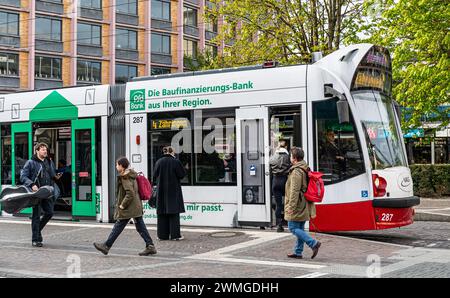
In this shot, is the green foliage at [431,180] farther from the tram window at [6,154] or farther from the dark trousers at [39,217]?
the dark trousers at [39,217]

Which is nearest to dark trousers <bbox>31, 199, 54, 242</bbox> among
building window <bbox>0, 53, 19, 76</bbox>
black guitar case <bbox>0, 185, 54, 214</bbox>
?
black guitar case <bbox>0, 185, 54, 214</bbox>

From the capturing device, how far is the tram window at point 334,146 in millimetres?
10734

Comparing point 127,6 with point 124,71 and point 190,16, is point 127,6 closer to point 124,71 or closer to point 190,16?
point 124,71

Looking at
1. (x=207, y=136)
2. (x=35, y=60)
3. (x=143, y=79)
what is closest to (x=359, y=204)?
(x=207, y=136)

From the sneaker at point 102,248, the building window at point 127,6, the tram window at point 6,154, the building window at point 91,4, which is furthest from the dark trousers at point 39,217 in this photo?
the building window at point 127,6

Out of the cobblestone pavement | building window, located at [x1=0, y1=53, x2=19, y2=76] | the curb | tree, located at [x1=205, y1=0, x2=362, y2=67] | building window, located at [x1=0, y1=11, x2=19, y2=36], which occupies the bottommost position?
the cobblestone pavement

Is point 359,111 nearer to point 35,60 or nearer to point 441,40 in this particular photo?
point 441,40

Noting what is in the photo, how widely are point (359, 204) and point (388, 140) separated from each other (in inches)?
52.1

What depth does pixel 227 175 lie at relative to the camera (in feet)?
40.2

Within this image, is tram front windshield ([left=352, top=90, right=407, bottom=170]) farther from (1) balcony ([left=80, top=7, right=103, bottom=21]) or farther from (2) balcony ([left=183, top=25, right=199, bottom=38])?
(2) balcony ([left=183, top=25, right=199, bottom=38])

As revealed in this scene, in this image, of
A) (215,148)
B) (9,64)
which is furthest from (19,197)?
(9,64)

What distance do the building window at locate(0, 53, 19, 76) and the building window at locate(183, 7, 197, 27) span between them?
17.3 metres

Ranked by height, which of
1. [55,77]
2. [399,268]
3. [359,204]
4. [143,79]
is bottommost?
[399,268]

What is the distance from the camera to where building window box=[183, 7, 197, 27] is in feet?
190
